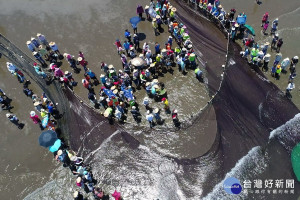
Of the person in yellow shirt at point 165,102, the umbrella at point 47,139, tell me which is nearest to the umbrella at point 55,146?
the umbrella at point 47,139

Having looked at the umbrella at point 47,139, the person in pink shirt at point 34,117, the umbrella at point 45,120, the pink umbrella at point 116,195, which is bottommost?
the pink umbrella at point 116,195

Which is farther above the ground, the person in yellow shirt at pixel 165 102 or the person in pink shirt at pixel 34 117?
the person in pink shirt at pixel 34 117

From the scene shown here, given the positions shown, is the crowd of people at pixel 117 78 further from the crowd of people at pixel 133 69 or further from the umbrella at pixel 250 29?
the umbrella at pixel 250 29

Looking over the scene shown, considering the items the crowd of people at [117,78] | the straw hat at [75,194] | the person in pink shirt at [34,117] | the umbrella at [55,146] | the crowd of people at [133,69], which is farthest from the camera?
the person in pink shirt at [34,117]

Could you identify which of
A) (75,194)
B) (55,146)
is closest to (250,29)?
(55,146)

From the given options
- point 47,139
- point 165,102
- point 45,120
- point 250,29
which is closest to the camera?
point 47,139

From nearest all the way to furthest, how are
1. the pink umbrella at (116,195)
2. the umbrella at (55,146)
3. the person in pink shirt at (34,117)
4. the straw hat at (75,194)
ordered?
the pink umbrella at (116,195)
the straw hat at (75,194)
the umbrella at (55,146)
the person in pink shirt at (34,117)

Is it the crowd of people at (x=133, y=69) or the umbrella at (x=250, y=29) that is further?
the umbrella at (x=250, y=29)

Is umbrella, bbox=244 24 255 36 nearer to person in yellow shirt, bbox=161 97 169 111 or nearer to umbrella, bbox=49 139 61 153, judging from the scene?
person in yellow shirt, bbox=161 97 169 111

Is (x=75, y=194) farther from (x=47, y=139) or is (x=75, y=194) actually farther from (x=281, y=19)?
(x=281, y=19)

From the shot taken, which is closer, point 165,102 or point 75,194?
point 75,194

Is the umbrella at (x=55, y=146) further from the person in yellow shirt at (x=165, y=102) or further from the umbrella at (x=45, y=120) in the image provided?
the person in yellow shirt at (x=165, y=102)

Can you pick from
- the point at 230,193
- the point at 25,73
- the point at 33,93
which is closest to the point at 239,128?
the point at 230,193
